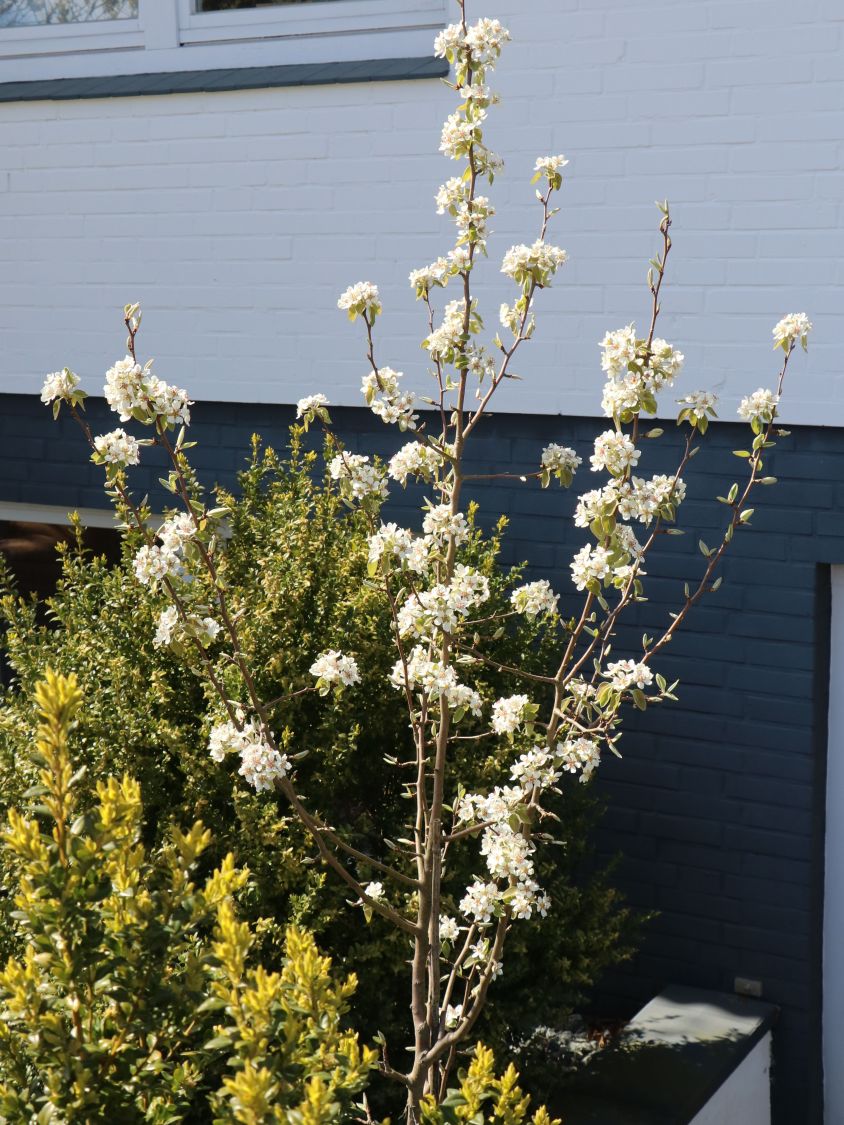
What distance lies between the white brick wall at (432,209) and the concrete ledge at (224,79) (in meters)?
0.05

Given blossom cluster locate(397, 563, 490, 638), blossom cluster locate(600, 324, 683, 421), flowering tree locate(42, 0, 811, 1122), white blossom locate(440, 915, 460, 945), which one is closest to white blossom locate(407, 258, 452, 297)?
flowering tree locate(42, 0, 811, 1122)

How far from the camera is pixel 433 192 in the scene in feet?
13.5

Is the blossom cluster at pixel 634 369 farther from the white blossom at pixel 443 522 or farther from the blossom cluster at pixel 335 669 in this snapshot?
the blossom cluster at pixel 335 669

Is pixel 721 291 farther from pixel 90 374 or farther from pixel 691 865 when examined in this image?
pixel 90 374

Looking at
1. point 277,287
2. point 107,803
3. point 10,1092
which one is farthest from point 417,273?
point 277,287

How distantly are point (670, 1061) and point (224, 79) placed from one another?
10.9 feet

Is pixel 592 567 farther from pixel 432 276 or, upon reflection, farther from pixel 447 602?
pixel 432 276

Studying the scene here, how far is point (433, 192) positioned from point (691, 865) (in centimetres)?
222

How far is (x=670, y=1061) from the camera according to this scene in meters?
3.36

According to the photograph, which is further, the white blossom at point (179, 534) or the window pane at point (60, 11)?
the window pane at point (60, 11)

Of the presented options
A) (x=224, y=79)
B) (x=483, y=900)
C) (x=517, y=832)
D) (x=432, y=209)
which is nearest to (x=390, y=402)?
(x=517, y=832)

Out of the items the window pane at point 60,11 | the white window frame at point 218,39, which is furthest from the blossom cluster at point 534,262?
the window pane at point 60,11

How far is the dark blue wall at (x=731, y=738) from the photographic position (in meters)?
3.81

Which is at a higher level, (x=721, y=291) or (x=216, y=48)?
(x=216, y=48)
